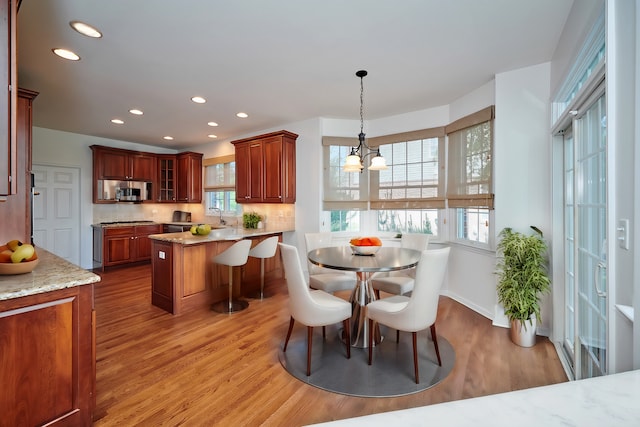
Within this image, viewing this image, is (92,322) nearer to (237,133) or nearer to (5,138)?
(5,138)

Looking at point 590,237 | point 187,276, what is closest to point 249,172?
point 187,276

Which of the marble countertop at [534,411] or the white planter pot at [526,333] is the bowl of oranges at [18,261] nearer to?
the marble countertop at [534,411]

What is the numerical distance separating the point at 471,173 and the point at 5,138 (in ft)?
13.0

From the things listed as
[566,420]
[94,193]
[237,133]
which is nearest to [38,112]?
[94,193]

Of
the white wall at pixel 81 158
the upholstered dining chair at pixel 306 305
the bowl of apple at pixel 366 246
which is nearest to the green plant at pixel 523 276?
the bowl of apple at pixel 366 246

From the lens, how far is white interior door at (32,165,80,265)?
16.8ft

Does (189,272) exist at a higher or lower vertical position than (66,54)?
lower

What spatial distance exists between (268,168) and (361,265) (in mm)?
2988

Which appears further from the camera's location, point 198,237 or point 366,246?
point 198,237

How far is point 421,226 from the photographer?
4.26 m

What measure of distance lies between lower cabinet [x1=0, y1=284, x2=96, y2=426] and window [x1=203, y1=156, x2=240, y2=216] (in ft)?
14.3

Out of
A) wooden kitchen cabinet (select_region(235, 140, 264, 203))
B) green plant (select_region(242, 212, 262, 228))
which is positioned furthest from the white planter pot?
green plant (select_region(242, 212, 262, 228))

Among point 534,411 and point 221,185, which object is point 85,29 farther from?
point 221,185

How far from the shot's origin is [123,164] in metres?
5.98
